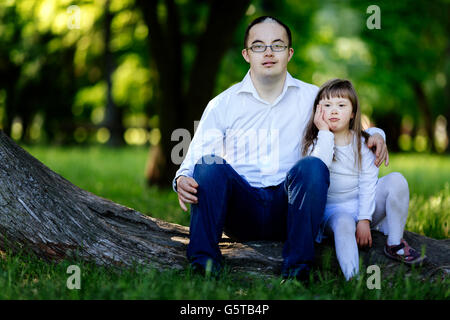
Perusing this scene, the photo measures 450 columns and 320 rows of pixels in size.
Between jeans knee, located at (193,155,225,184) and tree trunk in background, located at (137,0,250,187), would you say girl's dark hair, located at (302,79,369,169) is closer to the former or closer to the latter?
jeans knee, located at (193,155,225,184)

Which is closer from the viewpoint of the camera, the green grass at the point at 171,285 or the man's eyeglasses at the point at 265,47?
the green grass at the point at 171,285

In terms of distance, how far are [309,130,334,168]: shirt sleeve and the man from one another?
0.32ft

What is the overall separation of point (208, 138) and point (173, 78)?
3.99 metres

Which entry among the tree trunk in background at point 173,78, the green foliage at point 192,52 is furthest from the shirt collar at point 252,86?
the green foliage at point 192,52

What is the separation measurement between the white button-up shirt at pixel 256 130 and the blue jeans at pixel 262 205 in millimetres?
165

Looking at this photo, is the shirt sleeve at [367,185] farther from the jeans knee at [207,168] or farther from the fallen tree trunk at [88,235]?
the jeans knee at [207,168]

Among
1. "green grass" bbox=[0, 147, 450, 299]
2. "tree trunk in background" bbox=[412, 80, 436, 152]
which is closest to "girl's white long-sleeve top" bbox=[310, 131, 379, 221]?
"green grass" bbox=[0, 147, 450, 299]

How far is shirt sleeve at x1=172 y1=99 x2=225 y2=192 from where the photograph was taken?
3031 millimetres

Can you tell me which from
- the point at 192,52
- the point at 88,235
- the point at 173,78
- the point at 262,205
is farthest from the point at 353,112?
the point at 192,52

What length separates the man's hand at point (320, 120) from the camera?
2949 millimetres

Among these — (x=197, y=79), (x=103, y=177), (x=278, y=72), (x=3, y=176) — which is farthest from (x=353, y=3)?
(x=3, y=176)

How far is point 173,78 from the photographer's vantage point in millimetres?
6934

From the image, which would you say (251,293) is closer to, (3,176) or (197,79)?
(3,176)

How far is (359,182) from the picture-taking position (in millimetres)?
2949
